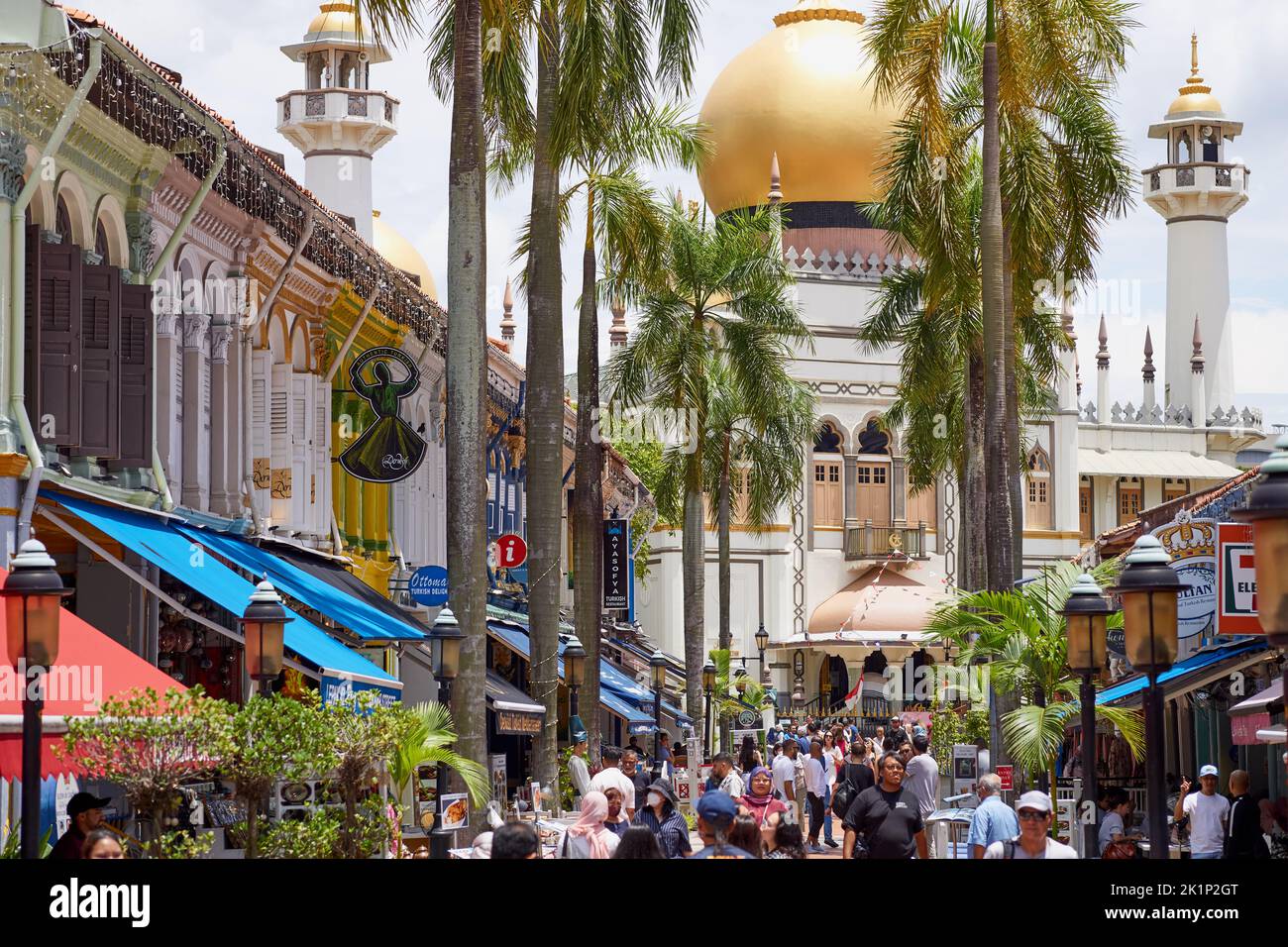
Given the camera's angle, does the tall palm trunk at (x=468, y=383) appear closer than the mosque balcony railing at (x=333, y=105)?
Yes

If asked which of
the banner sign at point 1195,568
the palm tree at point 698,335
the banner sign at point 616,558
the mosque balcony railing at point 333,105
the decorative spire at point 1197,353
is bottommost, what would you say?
the banner sign at point 1195,568

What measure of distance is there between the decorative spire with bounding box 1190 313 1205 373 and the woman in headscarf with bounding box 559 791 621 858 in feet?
199

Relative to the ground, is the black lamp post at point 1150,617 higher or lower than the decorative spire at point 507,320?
lower

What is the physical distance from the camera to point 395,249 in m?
69.1

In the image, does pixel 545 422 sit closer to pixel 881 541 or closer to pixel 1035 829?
pixel 1035 829

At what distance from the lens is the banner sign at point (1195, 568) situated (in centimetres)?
2128

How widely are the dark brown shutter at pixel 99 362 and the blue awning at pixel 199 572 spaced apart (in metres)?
0.57

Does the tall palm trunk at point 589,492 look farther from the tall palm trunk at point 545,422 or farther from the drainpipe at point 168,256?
the drainpipe at point 168,256

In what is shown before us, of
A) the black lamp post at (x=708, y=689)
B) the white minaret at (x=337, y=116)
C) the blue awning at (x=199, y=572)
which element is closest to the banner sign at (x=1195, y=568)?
the blue awning at (x=199, y=572)

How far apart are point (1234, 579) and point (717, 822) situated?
10546 mm

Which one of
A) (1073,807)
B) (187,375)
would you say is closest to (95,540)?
(187,375)

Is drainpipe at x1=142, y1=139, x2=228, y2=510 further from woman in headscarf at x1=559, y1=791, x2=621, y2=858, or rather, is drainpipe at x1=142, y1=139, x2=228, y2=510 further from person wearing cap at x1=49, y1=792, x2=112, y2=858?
woman in headscarf at x1=559, y1=791, x2=621, y2=858

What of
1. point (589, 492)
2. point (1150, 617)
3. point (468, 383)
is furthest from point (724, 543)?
point (1150, 617)

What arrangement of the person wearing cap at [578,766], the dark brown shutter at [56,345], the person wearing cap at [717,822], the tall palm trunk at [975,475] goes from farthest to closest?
1. the tall palm trunk at [975,475]
2. the person wearing cap at [578,766]
3. the dark brown shutter at [56,345]
4. the person wearing cap at [717,822]
